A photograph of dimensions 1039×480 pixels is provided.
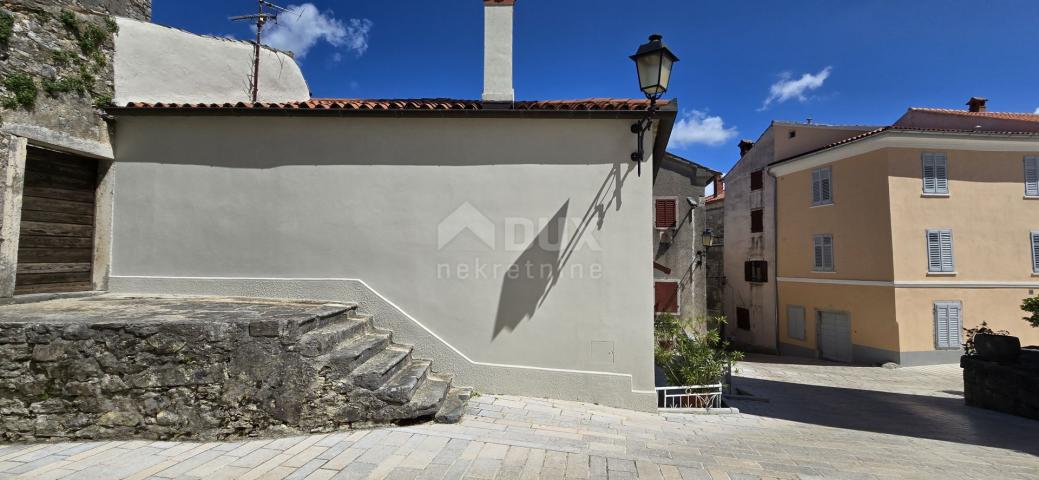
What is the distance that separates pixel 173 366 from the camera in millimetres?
4125

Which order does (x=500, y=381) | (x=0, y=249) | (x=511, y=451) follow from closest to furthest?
(x=511, y=451)
(x=0, y=249)
(x=500, y=381)

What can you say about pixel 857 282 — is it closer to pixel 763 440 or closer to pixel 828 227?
pixel 828 227

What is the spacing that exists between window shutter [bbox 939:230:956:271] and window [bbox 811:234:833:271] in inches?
119

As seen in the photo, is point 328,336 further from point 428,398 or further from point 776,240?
point 776,240

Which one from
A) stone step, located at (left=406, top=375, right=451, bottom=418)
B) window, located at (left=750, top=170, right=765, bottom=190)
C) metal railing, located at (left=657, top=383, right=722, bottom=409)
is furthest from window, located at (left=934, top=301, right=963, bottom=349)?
stone step, located at (left=406, top=375, right=451, bottom=418)

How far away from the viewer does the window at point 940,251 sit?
14719 mm

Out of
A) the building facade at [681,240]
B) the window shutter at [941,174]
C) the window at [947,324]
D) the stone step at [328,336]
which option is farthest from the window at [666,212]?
the stone step at [328,336]

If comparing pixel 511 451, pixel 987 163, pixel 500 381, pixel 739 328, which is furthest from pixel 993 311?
pixel 511 451

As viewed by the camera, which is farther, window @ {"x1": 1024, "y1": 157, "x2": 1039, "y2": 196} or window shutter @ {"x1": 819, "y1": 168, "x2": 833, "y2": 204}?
window shutter @ {"x1": 819, "y1": 168, "x2": 833, "y2": 204}

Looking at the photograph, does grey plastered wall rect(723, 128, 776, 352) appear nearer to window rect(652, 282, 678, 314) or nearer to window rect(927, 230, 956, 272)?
window rect(652, 282, 678, 314)

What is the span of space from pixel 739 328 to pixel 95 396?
73.7 ft

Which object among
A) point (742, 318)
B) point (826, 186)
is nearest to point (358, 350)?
point (826, 186)

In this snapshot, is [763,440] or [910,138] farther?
[910,138]

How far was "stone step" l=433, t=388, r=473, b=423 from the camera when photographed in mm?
4562
